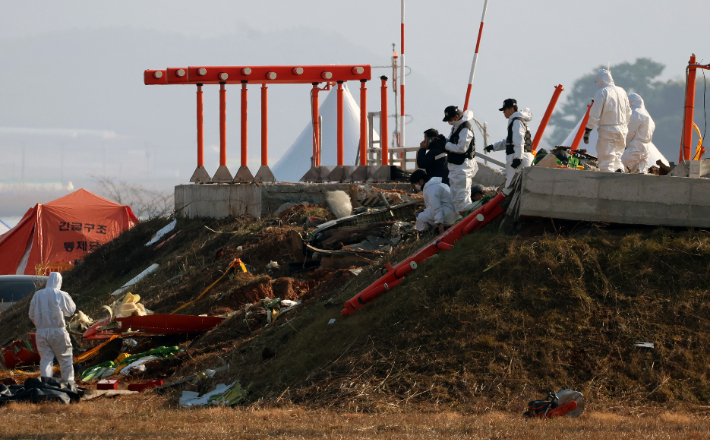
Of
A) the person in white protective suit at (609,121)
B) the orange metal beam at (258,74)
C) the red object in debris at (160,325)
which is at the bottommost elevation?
the red object in debris at (160,325)

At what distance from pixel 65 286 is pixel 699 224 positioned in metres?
14.8

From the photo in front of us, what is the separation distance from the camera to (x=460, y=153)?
9.00 metres

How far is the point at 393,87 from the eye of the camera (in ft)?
67.9

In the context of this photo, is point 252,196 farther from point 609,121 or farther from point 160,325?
point 609,121

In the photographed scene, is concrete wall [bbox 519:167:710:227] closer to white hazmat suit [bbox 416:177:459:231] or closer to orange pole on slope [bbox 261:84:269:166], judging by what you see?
white hazmat suit [bbox 416:177:459:231]

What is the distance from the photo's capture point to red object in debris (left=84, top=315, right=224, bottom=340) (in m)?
9.23

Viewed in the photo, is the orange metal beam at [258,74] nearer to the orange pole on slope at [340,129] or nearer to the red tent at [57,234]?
the orange pole on slope at [340,129]

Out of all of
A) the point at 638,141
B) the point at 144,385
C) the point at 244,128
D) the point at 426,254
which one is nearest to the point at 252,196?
the point at 244,128

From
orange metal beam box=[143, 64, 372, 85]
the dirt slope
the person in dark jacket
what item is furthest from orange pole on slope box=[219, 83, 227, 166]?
the dirt slope

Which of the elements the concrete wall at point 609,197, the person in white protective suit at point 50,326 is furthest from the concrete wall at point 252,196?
the concrete wall at point 609,197

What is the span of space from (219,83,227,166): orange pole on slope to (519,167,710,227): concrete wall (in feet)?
31.9

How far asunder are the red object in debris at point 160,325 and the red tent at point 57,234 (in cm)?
1220

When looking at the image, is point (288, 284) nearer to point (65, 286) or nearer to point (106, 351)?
point (106, 351)

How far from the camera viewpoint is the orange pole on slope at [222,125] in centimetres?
1531
